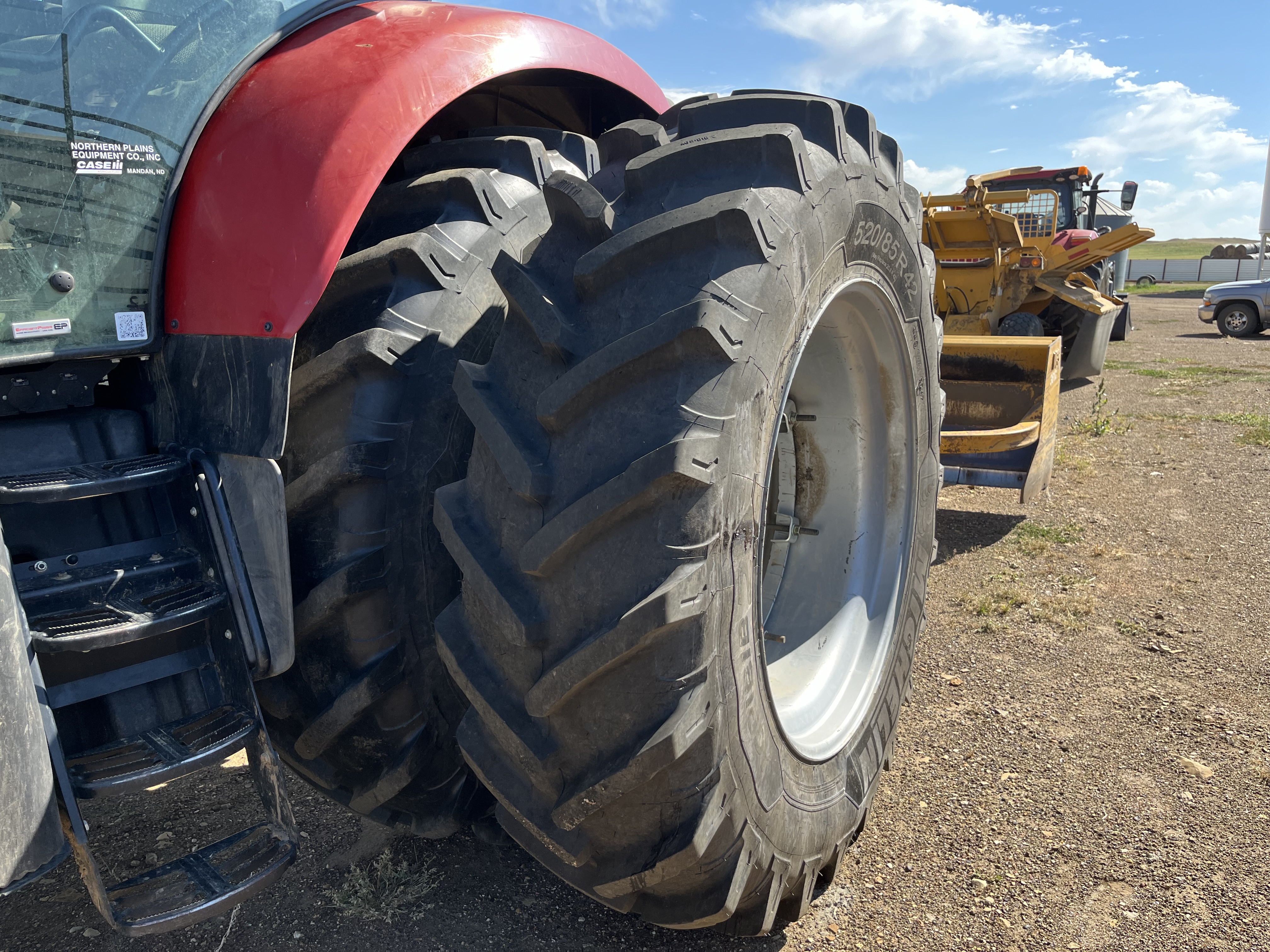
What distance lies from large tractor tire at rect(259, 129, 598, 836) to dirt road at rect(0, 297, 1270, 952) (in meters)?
0.44

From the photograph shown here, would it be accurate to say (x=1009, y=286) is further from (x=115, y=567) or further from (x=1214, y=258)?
(x=1214, y=258)

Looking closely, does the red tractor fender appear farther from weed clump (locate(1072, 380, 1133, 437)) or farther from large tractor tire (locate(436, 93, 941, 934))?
weed clump (locate(1072, 380, 1133, 437))

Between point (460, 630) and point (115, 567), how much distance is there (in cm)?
56

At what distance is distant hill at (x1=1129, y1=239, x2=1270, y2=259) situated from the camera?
6888 cm

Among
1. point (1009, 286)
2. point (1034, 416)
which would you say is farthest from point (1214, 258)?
point (1034, 416)

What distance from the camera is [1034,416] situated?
4.68m

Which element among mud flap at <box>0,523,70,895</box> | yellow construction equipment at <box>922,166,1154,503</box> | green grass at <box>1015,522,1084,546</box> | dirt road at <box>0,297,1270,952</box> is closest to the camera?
mud flap at <box>0,523,70,895</box>

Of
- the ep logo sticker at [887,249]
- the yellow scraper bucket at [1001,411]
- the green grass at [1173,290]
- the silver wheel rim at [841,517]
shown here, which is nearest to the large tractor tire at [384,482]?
the ep logo sticker at [887,249]

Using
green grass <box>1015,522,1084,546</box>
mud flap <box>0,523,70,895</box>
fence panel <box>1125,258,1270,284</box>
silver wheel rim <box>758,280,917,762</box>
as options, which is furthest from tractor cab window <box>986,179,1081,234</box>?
fence panel <box>1125,258,1270,284</box>

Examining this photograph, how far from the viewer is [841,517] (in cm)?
249

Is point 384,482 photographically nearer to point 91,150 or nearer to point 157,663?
point 157,663

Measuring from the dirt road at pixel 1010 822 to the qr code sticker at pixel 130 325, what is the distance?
1.32 m

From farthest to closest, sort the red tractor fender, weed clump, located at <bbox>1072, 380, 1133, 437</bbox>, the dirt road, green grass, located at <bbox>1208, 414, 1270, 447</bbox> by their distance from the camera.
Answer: weed clump, located at <bbox>1072, 380, 1133, 437</bbox>, green grass, located at <bbox>1208, 414, 1270, 447</bbox>, the dirt road, the red tractor fender

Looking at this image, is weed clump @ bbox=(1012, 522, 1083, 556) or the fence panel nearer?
weed clump @ bbox=(1012, 522, 1083, 556)
